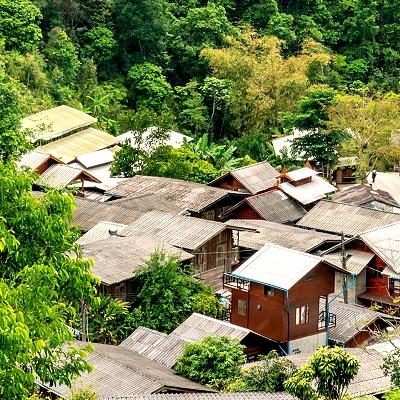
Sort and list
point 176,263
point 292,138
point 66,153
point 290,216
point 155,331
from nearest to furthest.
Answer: point 155,331 → point 176,263 → point 290,216 → point 66,153 → point 292,138

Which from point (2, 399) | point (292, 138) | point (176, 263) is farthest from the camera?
point (292, 138)

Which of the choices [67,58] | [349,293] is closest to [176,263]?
[349,293]

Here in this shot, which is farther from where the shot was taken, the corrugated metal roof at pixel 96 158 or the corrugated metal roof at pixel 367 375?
the corrugated metal roof at pixel 96 158

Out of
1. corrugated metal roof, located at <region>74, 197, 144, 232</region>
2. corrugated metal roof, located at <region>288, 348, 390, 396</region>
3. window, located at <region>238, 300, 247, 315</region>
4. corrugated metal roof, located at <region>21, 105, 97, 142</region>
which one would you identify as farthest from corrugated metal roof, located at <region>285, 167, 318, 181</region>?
corrugated metal roof, located at <region>288, 348, 390, 396</region>

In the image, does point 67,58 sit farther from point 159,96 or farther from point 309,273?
point 309,273

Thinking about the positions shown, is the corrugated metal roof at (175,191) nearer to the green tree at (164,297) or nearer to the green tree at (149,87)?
the green tree at (164,297)

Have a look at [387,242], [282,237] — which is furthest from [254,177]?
[387,242]

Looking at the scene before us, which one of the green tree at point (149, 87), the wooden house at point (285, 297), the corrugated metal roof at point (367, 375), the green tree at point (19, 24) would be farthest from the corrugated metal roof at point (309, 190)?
the green tree at point (19, 24)
